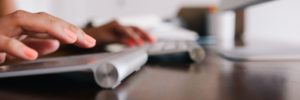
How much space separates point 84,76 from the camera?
41 centimetres

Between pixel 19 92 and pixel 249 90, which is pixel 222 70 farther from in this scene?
pixel 19 92

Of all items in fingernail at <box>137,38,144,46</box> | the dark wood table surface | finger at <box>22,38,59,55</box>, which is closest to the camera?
the dark wood table surface

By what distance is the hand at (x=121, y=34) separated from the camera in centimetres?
103

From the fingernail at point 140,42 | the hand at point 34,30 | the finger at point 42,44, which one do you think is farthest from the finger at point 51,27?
the fingernail at point 140,42

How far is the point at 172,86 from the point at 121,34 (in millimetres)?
681

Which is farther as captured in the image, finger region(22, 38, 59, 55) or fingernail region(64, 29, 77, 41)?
finger region(22, 38, 59, 55)

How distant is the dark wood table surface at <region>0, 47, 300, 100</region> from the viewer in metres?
0.34

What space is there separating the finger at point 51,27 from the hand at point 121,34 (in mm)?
570

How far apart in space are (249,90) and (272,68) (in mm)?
202

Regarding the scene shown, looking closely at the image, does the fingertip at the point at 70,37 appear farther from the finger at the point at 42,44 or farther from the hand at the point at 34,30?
the finger at the point at 42,44

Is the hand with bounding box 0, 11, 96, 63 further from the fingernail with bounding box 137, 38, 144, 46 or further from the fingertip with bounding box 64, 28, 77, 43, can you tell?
the fingernail with bounding box 137, 38, 144, 46

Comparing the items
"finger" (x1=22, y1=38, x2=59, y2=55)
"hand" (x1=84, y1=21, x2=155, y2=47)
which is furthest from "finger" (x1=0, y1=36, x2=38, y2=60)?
"hand" (x1=84, y1=21, x2=155, y2=47)

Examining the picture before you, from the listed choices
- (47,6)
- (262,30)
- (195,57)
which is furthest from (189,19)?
(195,57)

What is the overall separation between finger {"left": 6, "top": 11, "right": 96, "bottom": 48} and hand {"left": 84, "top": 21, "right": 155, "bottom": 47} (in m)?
0.57
